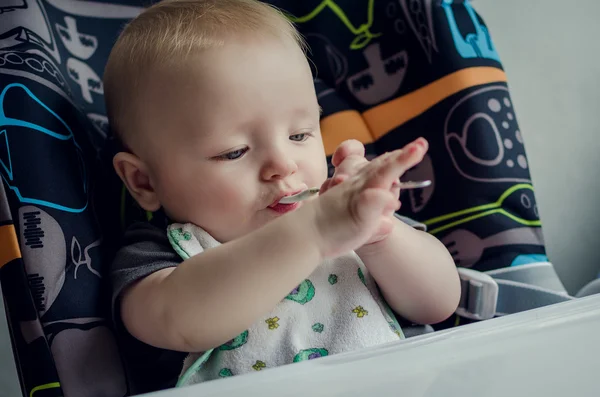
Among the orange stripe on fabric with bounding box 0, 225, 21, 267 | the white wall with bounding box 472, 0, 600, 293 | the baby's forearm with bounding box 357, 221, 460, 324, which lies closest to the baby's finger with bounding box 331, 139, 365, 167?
the baby's forearm with bounding box 357, 221, 460, 324

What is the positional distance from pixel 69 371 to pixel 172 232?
0.18 meters

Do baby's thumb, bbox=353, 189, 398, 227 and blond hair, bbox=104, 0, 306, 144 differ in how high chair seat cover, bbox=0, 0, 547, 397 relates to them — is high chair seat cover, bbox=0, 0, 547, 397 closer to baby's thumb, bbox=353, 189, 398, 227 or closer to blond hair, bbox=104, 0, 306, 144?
blond hair, bbox=104, 0, 306, 144

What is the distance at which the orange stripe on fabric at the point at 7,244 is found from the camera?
67 centimetres

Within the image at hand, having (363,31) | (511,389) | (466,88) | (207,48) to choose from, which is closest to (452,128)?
(466,88)

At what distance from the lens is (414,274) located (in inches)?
28.1

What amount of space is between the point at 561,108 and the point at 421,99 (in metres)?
0.45

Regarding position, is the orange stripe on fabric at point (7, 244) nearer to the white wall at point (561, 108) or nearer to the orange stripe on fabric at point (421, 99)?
the orange stripe on fabric at point (421, 99)

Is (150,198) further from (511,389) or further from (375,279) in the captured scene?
(511,389)

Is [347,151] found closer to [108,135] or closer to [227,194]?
[227,194]

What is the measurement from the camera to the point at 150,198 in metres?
0.76

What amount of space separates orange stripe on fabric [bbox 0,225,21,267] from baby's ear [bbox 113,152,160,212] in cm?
14

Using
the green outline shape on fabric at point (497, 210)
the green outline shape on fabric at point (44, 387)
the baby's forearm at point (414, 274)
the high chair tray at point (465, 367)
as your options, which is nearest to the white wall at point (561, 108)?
the green outline shape on fabric at point (497, 210)

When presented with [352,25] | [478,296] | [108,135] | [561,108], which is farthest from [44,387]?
[561,108]

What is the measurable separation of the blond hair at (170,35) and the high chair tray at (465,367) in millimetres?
379
